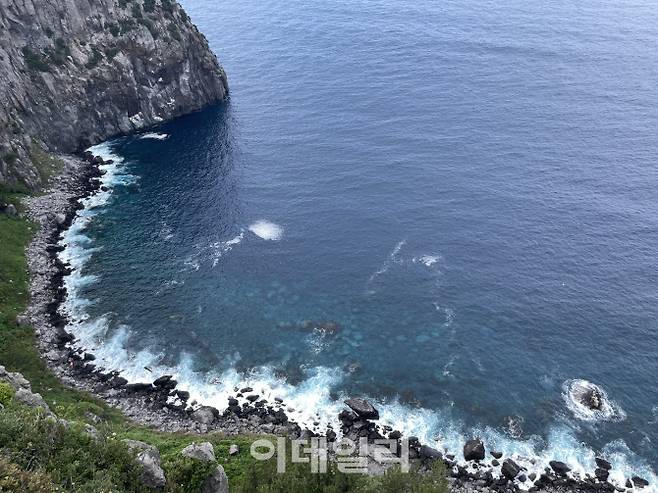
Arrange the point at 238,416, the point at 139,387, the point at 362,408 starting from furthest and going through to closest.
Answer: the point at 139,387, the point at 362,408, the point at 238,416

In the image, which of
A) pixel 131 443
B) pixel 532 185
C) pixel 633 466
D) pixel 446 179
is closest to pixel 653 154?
pixel 532 185

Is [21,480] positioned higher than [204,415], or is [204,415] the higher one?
[21,480]

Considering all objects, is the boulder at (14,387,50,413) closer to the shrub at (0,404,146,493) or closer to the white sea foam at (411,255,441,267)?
the shrub at (0,404,146,493)

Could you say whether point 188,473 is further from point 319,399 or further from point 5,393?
point 319,399

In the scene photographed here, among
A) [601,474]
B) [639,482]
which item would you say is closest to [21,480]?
[601,474]

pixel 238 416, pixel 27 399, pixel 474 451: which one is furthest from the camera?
pixel 238 416

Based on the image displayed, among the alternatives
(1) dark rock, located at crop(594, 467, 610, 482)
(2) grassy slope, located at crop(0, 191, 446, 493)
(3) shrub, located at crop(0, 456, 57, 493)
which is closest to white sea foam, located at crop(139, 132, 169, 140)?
(2) grassy slope, located at crop(0, 191, 446, 493)

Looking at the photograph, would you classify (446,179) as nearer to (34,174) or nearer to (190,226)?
(190,226)
